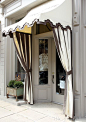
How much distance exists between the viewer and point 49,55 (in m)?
5.95

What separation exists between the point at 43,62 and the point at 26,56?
28.4 inches

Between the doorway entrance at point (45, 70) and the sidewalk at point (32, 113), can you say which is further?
the doorway entrance at point (45, 70)

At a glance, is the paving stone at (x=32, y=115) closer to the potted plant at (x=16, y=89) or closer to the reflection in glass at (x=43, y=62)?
the potted plant at (x=16, y=89)

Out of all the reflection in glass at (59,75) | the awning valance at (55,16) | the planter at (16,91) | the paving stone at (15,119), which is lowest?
the paving stone at (15,119)

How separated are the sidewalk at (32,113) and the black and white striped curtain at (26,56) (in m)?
0.46

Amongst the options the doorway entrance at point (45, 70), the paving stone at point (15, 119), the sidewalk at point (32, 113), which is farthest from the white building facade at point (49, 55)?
the paving stone at point (15, 119)

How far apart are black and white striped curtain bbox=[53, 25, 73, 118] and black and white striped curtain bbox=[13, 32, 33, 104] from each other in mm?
1787

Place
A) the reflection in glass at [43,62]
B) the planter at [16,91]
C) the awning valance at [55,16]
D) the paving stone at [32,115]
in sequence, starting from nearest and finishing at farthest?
the awning valance at [55,16], the paving stone at [32,115], the planter at [16,91], the reflection in glass at [43,62]

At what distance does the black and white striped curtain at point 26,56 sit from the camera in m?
5.64

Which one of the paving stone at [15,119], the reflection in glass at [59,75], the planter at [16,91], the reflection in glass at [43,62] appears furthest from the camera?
the reflection in glass at [43,62]

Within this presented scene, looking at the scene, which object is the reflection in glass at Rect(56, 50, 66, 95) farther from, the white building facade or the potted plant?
the potted plant

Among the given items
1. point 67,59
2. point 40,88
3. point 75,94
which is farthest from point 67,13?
point 40,88

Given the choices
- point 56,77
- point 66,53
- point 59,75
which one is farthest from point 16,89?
point 66,53

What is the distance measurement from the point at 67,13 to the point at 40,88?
300 centimetres
